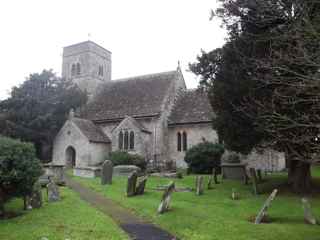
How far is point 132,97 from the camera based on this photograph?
34594 millimetres

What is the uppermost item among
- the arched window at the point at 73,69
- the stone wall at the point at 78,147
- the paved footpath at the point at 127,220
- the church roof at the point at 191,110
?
the arched window at the point at 73,69

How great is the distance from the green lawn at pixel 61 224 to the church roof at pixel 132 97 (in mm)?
19777

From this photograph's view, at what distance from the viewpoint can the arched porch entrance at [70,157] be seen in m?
31.8

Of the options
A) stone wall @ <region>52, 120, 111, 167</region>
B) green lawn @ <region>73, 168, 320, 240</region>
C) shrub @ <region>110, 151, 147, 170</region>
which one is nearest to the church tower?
stone wall @ <region>52, 120, 111, 167</region>

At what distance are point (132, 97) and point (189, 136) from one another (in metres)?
8.40

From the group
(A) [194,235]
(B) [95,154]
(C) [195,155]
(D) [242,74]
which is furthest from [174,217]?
(B) [95,154]

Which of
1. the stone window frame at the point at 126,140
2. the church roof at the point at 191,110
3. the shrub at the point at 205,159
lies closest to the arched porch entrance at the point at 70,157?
the stone window frame at the point at 126,140

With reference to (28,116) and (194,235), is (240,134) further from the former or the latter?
(28,116)

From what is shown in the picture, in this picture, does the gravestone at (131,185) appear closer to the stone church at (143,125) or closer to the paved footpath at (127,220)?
the paved footpath at (127,220)

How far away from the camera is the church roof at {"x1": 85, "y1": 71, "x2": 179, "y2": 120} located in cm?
3222

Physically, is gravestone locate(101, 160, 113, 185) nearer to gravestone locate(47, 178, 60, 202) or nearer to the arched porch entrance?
gravestone locate(47, 178, 60, 202)

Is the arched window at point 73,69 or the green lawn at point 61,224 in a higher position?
the arched window at point 73,69

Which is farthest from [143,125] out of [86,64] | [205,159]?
[86,64]

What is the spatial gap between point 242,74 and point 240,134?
3.02m
